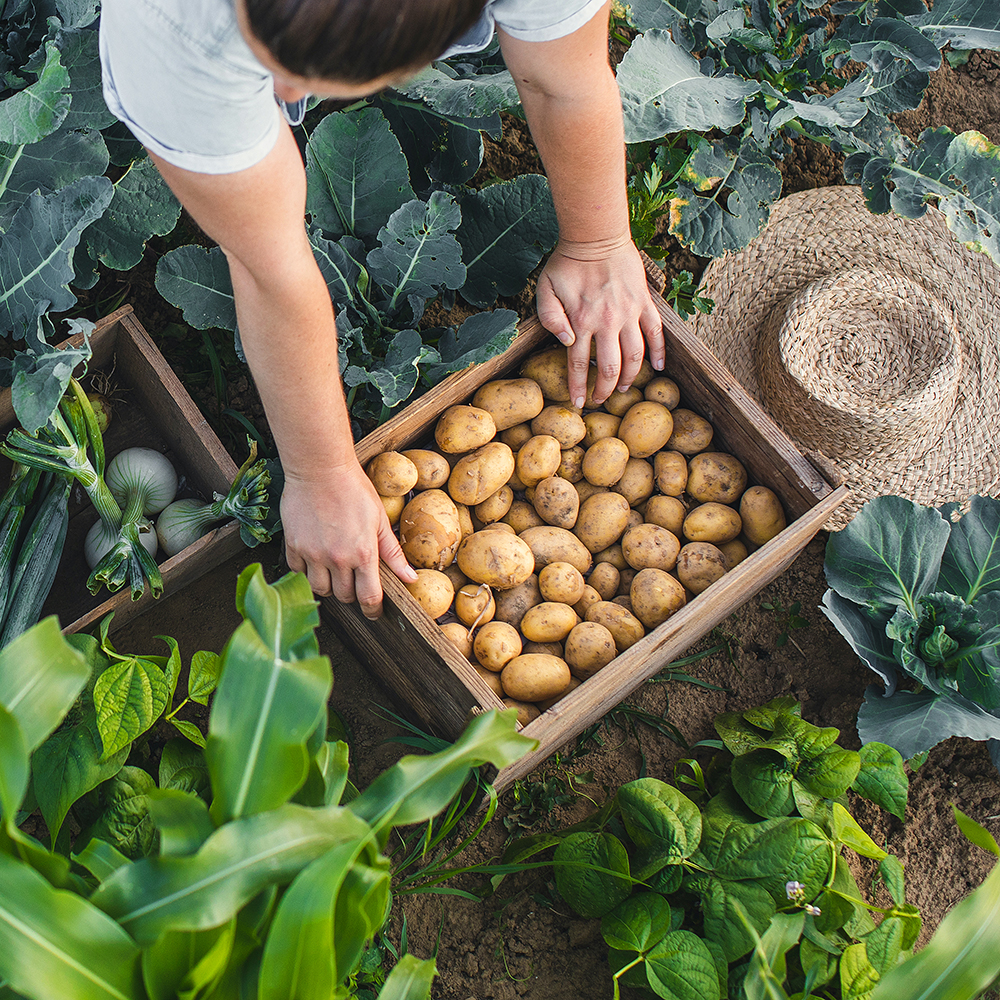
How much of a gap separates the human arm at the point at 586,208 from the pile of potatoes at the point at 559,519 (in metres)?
0.09

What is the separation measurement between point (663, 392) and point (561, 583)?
15.7 inches

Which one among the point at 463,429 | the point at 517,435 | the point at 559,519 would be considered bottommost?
the point at 559,519

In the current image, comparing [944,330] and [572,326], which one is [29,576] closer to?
[572,326]

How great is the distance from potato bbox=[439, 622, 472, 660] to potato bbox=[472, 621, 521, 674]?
0.04ft

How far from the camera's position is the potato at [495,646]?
1.39m

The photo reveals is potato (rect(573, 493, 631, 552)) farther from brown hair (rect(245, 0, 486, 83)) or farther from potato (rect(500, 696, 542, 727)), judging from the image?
brown hair (rect(245, 0, 486, 83))

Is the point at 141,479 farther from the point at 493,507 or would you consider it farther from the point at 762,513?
the point at 762,513

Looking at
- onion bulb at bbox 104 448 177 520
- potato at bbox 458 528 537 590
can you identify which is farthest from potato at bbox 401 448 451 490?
onion bulb at bbox 104 448 177 520

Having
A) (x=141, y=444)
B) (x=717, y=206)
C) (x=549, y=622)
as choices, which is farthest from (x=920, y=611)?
(x=141, y=444)

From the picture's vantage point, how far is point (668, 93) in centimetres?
157

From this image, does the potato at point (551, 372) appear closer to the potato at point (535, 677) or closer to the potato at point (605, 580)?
the potato at point (605, 580)

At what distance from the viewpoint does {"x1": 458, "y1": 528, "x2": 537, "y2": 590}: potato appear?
4.63 feet

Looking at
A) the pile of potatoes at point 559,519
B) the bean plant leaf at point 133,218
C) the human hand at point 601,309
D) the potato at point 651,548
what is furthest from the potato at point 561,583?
the bean plant leaf at point 133,218

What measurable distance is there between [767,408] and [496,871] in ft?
3.71
